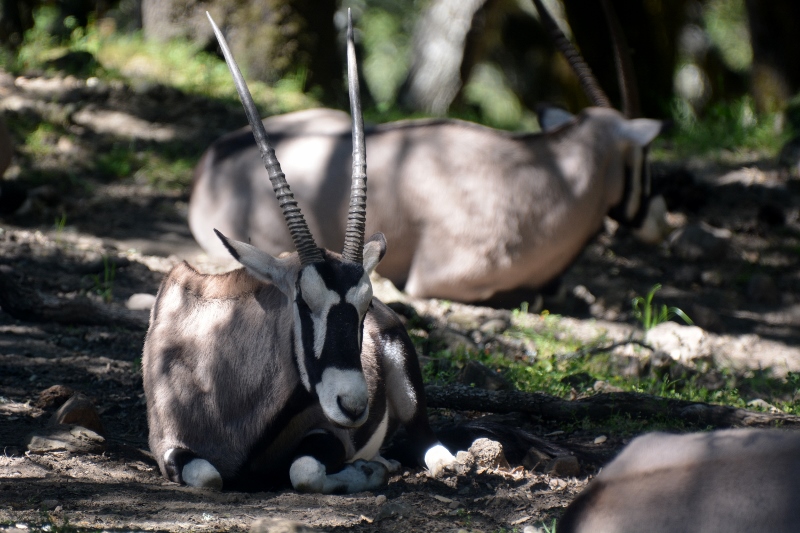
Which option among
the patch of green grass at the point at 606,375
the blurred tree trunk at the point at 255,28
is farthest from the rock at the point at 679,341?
the blurred tree trunk at the point at 255,28

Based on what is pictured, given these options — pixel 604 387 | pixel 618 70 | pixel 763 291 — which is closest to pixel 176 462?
pixel 604 387

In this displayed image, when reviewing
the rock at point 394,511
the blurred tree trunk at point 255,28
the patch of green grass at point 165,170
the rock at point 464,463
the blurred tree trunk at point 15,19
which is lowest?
the rock at point 464,463

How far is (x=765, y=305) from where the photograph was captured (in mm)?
7875

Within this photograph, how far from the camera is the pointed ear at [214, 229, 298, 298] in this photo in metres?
4.00

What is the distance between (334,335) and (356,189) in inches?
29.5

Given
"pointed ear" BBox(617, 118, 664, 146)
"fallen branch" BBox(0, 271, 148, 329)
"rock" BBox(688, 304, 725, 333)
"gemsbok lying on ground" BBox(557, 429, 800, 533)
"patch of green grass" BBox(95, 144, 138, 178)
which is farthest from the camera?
"patch of green grass" BBox(95, 144, 138, 178)

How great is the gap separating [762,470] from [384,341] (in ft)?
7.15

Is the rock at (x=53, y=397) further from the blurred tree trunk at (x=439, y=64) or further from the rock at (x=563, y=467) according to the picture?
the blurred tree trunk at (x=439, y=64)

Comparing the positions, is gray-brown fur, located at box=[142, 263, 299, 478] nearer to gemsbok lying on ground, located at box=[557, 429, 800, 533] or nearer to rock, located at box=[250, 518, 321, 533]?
rock, located at box=[250, 518, 321, 533]

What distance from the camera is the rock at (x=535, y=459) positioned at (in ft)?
13.6

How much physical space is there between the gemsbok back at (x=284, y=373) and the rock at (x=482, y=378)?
0.74 m

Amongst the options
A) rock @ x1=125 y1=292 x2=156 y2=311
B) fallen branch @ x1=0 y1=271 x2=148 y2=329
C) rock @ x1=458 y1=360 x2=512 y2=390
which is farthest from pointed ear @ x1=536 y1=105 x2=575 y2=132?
fallen branch @ x1=0 y1=271 x2=148 y2=329

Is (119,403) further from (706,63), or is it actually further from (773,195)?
(706,63)

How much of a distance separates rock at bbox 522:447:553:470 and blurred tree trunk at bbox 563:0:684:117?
8528mm
